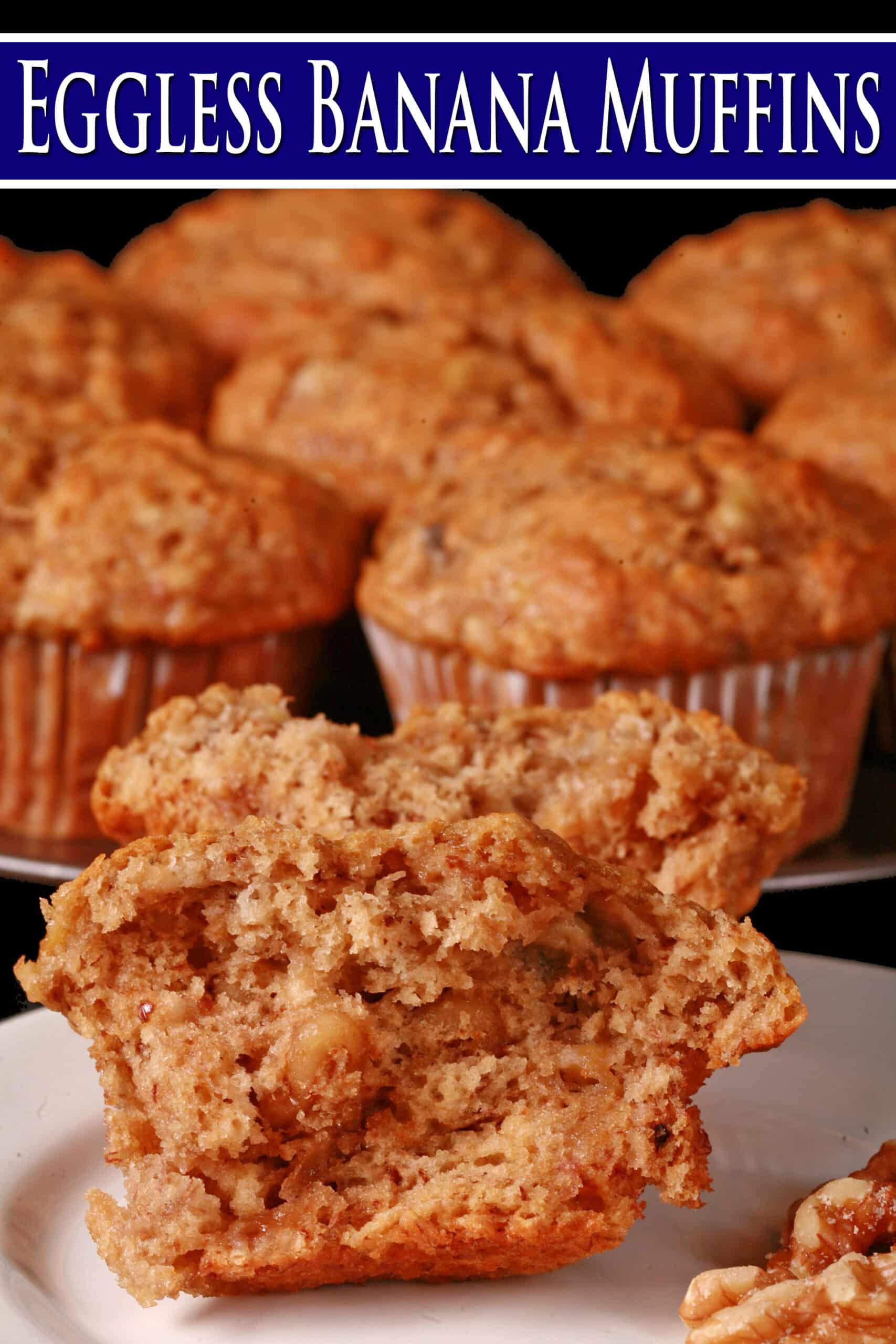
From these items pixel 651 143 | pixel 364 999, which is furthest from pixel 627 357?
pixel 364 999

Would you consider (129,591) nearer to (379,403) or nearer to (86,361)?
(379,403)

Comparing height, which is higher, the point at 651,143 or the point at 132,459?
the point at 651,143

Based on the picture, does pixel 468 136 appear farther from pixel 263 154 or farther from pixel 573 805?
pixel 573 805

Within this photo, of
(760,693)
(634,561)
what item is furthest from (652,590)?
(760,693)

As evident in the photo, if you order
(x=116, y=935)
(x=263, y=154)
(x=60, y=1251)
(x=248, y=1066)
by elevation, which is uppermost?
(x=263, y=154)

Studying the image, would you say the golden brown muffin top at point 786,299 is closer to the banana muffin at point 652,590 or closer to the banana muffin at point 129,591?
the banana muffin at point 652,590

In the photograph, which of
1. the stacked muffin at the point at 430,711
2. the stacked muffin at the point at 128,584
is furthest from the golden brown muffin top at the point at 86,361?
the stacked muffin at the point at 128,584
